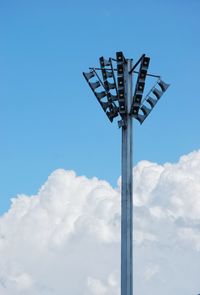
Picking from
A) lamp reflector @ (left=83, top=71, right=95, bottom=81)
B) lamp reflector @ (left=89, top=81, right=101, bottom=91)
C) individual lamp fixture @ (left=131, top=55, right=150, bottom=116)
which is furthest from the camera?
lamp reflector @ (left=83, top=71, right=95, bottom=81)

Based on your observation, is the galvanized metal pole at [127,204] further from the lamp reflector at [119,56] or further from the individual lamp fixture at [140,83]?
the lamp reflector at [119,56]

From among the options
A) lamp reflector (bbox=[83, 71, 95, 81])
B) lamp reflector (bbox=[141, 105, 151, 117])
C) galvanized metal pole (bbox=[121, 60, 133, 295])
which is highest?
lamp reflector (bbox=[83, 71, 95, 81])

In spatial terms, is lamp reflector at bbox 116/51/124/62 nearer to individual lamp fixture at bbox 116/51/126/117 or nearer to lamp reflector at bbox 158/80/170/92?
individual lamp fixture at bbox 116/51/126/117

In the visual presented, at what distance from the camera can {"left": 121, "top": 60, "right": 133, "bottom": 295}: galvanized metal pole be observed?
21641 millimetres

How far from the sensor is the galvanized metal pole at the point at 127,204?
21.6 m

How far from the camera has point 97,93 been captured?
76.5 ft

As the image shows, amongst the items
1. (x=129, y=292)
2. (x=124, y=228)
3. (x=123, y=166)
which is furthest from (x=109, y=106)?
(x=129, y=292)

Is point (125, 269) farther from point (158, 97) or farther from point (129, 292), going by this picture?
point (158, 97)

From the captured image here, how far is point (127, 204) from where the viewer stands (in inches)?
877

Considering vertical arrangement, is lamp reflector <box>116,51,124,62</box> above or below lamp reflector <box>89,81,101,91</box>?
above

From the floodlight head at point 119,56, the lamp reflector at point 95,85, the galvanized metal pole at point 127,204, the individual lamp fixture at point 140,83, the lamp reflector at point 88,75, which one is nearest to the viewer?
the galvanized metal pole at point 127,204

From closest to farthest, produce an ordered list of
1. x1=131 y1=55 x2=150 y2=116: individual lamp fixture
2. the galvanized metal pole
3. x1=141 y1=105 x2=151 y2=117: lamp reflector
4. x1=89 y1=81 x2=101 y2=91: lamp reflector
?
1. the galvanized metal pole
2. x1=131 y1=55 x2=150 y2=116: individual lamp fixture
3. x1=141 y1=105 x2=151 y2=117: lamp reflector
4. x1=89 y1=81 x2=101 y2=91: lamp reflector

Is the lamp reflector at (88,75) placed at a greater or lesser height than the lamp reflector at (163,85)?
greater

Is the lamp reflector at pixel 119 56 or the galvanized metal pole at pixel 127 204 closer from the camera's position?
the galvanized metal pole at pixel 127 204
